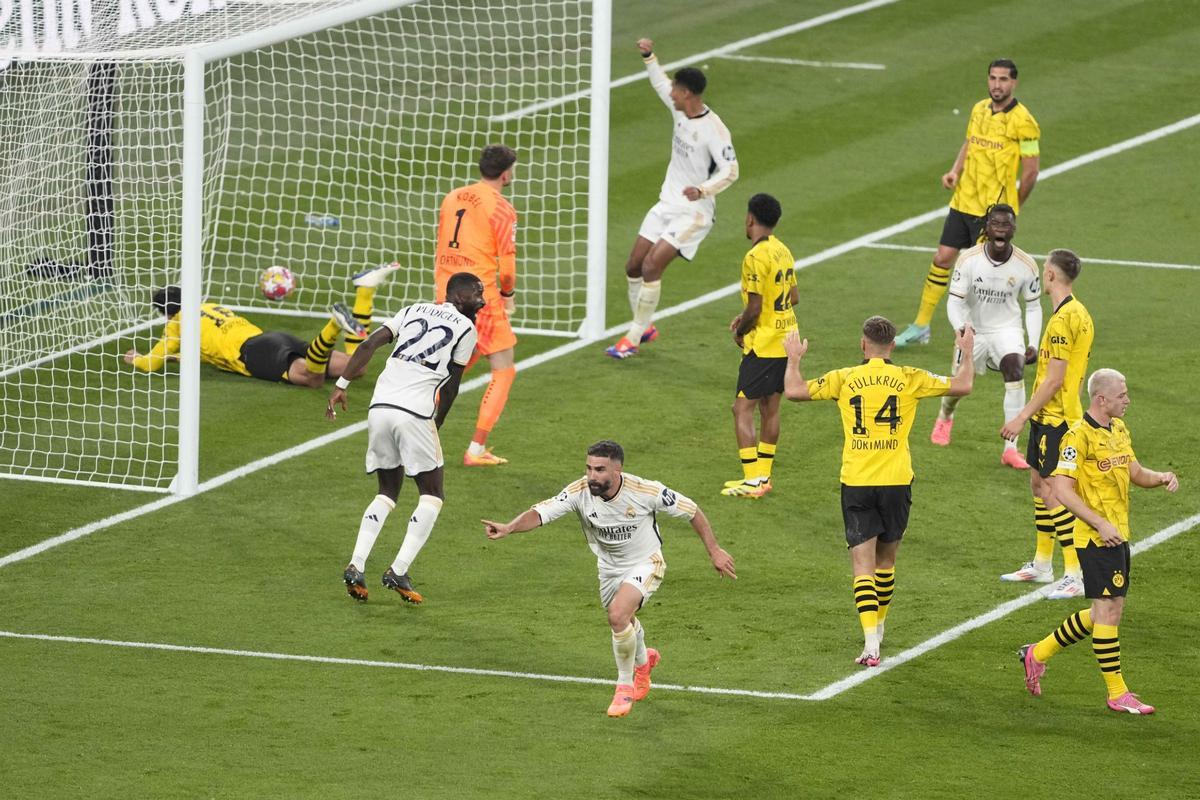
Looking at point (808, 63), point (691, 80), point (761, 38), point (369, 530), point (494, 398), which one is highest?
point (761, 38)

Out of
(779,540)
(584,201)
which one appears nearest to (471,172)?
(584,201)

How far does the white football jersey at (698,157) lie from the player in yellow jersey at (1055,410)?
498 centimetres

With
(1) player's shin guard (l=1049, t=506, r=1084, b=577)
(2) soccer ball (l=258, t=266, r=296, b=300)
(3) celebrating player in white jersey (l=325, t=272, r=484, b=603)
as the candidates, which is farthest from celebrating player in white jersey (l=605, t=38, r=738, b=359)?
(1) player's shin guard (l=1049, t=506, r=1084, b=577)

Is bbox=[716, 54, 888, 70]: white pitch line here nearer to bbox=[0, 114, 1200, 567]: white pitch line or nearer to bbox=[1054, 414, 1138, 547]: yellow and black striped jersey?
bbox=[0, 114, 1200, 567]: white pitch line

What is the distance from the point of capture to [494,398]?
1523 cm

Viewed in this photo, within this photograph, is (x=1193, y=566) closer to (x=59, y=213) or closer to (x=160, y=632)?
(x=160, y=632)

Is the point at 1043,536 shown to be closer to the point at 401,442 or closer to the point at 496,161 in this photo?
the point at 401,442

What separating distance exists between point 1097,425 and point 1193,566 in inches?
114

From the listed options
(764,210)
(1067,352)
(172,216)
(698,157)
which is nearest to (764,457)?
(764,210)

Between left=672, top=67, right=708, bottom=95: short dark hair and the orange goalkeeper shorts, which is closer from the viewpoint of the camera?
the orange goalkeeper shorts

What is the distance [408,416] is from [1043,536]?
3969mm

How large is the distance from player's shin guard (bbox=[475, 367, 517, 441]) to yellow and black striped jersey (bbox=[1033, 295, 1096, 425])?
4.11 meters

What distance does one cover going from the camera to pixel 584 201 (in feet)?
75.1

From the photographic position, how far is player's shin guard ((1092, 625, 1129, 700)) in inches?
429
